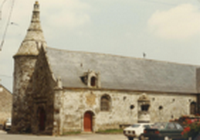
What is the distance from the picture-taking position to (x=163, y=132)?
2339 cm

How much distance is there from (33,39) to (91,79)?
8.97m

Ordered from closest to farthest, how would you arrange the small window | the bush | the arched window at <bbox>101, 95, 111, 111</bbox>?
the bush < the small window < the arched window at <bbox>101, 95, 111, 111</bbox>

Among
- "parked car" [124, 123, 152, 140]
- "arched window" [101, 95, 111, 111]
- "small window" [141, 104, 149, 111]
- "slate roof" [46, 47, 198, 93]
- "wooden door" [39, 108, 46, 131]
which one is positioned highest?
"slate roof" [46, 47, 198, 93]

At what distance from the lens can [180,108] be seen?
141ft

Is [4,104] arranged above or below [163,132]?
above

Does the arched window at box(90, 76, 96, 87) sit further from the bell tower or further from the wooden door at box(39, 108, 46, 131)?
the bell tower

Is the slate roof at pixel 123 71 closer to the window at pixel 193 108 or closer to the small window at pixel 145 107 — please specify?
the window at pixel 193 108

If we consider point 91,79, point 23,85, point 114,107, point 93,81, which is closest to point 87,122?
point 114,107

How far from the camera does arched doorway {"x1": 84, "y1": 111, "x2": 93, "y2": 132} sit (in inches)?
1444

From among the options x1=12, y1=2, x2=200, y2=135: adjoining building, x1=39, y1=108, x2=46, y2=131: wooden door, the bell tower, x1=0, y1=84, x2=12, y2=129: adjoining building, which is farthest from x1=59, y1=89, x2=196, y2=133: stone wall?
x1=0, y1=84, x2=12, y2=129: adjoining building

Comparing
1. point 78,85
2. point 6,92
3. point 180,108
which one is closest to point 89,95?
point 78,85

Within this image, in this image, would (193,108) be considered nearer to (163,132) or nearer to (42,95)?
(42,95)

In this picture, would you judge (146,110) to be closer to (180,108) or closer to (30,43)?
(180,108)

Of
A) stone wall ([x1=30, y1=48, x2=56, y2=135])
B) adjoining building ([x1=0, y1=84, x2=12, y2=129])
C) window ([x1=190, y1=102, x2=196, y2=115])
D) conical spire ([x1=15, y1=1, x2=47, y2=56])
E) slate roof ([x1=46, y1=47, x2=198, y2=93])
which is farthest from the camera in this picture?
adjoining building ([x1=0, y1=84, x2=12, y2=129])
